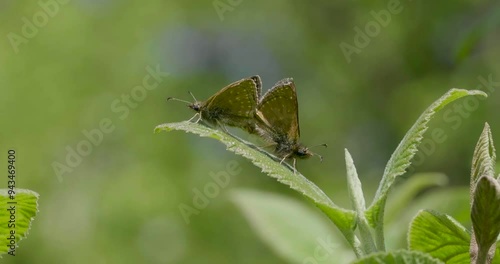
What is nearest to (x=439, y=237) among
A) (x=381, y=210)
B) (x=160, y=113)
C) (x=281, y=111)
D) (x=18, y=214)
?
(x=381, y=210)

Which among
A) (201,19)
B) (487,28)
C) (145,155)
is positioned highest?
(201,19)

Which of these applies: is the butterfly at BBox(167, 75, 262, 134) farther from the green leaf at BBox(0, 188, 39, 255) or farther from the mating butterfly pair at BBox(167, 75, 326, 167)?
the green leaf at BBox(0, 188, 39, 255)

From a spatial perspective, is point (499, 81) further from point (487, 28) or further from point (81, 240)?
point (487, 28)

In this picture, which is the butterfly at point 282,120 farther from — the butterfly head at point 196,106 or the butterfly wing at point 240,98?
the butterfly head at point 196,106

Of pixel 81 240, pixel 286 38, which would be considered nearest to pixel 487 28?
pixel 81 240

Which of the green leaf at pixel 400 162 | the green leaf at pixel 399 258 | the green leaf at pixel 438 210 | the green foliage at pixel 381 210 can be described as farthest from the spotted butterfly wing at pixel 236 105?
the green leaf at pixel 399 258

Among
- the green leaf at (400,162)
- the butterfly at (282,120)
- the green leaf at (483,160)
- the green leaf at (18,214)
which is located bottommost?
the green leaf at (483,160)

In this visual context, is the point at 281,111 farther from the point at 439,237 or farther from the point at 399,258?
the point at 399,258
